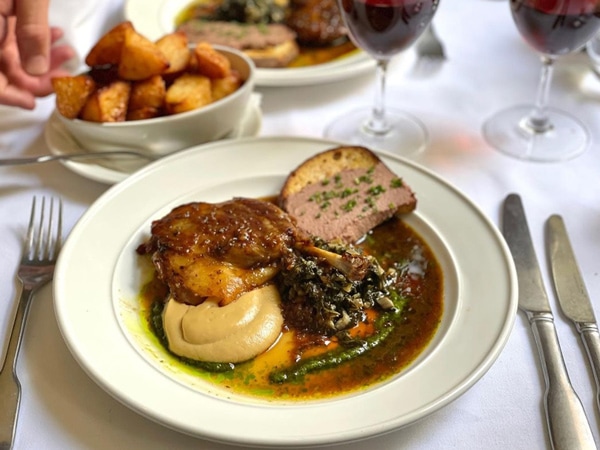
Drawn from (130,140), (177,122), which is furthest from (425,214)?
(130,140)

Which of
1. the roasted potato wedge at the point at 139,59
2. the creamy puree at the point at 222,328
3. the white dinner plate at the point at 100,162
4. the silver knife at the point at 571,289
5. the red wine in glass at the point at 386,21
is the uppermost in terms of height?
the red wine in glass at the point at 386,21

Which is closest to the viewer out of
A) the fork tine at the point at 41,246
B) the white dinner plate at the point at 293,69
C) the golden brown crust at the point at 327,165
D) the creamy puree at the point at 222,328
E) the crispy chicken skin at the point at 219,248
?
the creamy puree at the point at 222,328

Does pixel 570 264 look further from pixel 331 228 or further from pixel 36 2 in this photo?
pixel 36 2

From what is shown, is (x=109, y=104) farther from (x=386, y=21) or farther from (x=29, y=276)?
(x=386, y=21)

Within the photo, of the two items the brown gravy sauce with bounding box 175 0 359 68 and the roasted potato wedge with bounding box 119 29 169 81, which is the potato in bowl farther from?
the brown gravy sauce with bounding box 175 0 359 68

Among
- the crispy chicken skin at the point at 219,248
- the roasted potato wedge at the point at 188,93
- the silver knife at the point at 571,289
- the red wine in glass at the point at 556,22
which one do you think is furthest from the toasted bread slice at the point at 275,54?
the silver knife at the point at 571,289

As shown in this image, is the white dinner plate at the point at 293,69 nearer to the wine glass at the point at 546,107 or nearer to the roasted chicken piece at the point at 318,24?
the roasted chicken piece at the point at 318,24

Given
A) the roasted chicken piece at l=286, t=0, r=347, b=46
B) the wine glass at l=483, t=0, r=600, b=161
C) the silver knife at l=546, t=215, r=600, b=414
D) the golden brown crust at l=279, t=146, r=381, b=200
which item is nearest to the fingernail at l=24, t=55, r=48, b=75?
the golden brown crust at l=279, t=146, r=381, b=200
